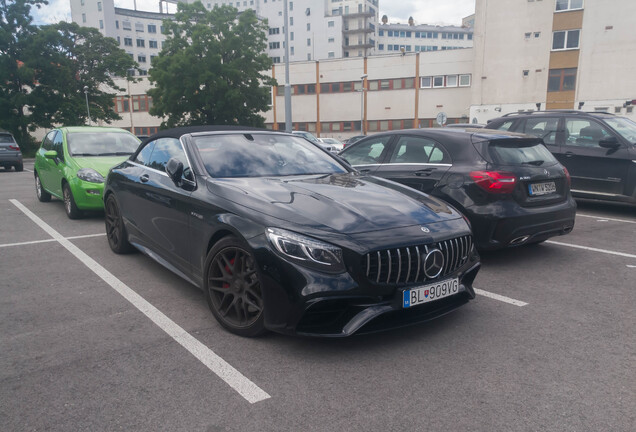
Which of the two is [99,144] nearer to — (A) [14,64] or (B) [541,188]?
(B) [541,188]

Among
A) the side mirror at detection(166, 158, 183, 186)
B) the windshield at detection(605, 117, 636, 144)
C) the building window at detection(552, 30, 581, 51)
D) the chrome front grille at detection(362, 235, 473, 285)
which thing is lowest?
the chrome front grille at detection(362, 235, 473, 285)

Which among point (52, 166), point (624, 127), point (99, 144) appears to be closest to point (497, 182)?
point (624, 127)

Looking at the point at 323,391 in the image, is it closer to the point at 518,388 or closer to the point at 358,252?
the point at 358,252

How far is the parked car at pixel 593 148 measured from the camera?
7961 mm

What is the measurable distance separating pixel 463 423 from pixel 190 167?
2949 mm

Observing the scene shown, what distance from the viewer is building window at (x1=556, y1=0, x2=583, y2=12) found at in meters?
38.0

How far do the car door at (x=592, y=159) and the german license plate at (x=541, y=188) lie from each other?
3.38 m

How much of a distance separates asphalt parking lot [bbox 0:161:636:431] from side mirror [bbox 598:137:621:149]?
396cm

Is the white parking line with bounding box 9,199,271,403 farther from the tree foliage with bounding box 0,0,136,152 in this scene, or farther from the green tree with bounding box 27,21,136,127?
the green tree with bounding box 27,21,136,127

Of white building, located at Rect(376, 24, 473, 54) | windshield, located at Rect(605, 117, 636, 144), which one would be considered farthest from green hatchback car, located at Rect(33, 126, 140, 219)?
white building, located at Rect(376, 24, 473, 54)

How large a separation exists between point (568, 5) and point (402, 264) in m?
43.6

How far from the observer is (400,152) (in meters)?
6.21

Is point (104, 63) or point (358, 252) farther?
point (104, 63)

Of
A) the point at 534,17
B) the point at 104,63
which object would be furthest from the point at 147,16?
the point at 534,17
